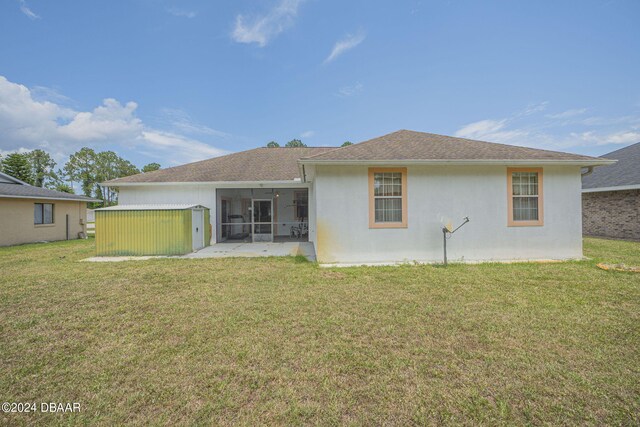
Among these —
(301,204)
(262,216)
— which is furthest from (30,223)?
(301,204)

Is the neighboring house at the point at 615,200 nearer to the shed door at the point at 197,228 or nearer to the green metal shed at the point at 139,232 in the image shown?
the shed door at the point at 197,228

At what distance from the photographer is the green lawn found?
2.14 metres

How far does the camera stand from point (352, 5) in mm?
11102

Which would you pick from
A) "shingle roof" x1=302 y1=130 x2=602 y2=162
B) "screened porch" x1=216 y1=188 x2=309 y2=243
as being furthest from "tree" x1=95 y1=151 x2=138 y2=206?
"shingle roof" x1=302 y1=130 x2=602 y2=162

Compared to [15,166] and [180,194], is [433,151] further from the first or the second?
[15,166]

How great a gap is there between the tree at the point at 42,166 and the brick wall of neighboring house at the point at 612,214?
287 ft

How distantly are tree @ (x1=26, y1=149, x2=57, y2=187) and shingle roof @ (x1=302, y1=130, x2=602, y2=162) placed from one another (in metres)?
78.4

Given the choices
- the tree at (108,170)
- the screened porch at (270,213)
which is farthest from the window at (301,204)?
the tree at (108,170)

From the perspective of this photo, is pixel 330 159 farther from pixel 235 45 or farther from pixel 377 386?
pixel 235 45

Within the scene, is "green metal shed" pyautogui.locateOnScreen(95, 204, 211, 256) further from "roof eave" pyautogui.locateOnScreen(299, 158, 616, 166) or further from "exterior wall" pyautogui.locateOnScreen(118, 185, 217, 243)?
"roof eave" pyautogui.locateOnScreen(299, 158, 616, 166)

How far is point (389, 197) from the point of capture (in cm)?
783

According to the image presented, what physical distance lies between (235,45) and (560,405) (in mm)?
19188

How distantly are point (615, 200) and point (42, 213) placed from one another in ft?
106

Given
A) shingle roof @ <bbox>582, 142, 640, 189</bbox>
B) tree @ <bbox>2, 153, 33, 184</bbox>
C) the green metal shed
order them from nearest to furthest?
the green metal shed
shingle roof @ <bbox>582, 142, 640, 189</bbox>
tree @ <bbox>2, 153, 33, 184</bbox>
